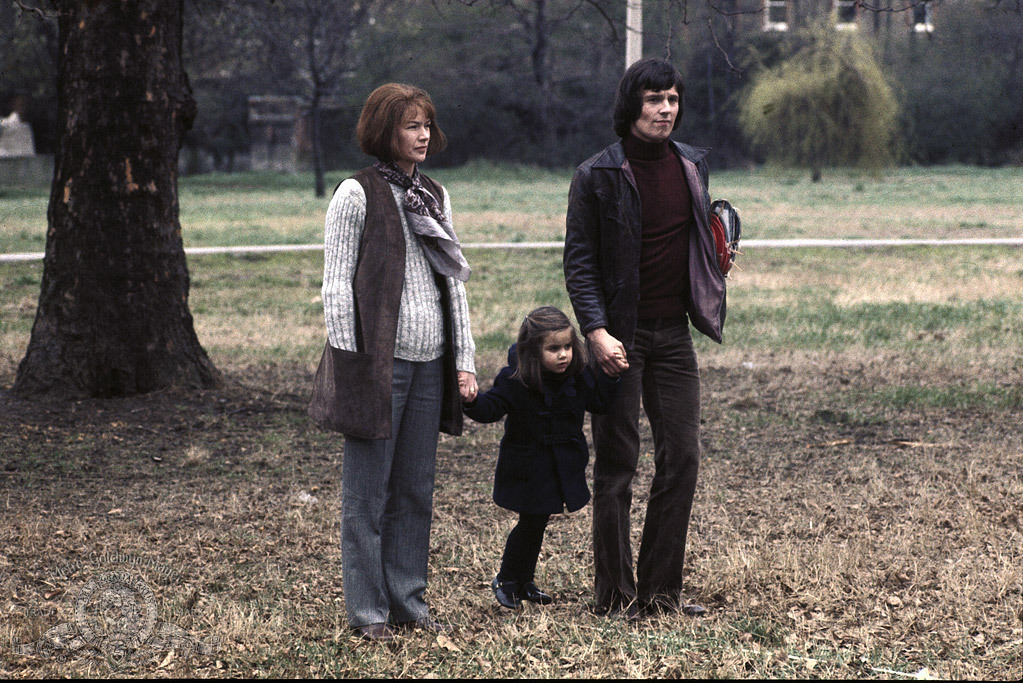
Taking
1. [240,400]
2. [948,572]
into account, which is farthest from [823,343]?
[948,572]

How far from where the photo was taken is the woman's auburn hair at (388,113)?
3.73 metres

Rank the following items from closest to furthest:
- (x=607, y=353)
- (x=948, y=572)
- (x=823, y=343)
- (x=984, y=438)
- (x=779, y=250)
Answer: (x=607, y=353) < (x=948, y=572) < (x=984, y=438) < (x=823, y=343) < (x=779, y=250)

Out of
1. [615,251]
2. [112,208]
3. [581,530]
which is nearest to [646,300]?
[615,251]

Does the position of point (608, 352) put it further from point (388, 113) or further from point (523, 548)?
point (388, 113)

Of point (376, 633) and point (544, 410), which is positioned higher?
point (544, 410)

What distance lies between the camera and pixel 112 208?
748 centimetres

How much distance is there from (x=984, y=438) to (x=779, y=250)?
1204 centimetres

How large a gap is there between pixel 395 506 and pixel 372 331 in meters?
0.68

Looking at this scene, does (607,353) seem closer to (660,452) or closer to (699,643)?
(660,452)

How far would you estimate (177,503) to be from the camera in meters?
5.91

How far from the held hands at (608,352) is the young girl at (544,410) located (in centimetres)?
8

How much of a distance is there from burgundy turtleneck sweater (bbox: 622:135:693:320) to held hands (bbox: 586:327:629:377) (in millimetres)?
227

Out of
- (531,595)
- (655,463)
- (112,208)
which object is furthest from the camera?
(112,208)

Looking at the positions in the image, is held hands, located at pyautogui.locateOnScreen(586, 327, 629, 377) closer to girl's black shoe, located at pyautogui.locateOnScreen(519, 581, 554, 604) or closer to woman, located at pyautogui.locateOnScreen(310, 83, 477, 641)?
woman, located at pyautogui.locateOnScreen(310, 83, 477, 641)
